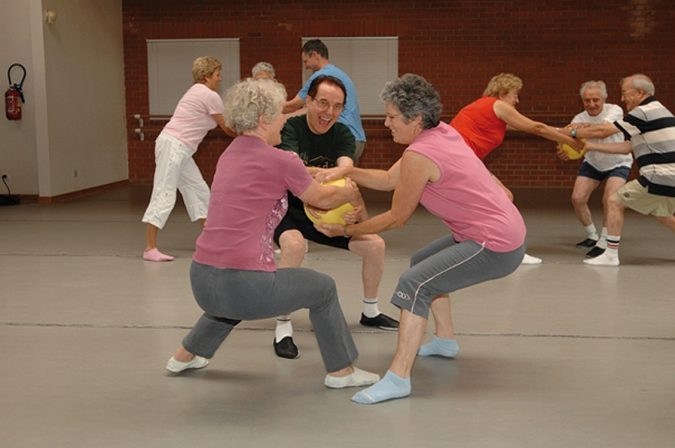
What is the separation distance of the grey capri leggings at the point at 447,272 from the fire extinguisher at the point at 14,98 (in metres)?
7.96

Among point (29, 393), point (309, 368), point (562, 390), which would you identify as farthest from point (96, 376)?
point (562, 390)

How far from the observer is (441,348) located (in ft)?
13.9

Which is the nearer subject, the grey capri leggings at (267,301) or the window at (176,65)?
the grey capri leggings at (267,301)

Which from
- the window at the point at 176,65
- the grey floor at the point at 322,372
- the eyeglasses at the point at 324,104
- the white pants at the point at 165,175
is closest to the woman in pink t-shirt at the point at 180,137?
the white pants at the point at 165,175

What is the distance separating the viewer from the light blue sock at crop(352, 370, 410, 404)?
11.7 feet

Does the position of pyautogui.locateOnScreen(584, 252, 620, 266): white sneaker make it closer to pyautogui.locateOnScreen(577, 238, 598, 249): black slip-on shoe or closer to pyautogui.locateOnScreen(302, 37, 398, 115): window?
pyautogui.locateOnScreen(577, 238, 598, 249): black slip-on shoe

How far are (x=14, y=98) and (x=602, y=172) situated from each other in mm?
6721

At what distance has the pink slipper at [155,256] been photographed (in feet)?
22.5

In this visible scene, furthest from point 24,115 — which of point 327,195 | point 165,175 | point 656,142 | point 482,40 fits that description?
point 327,195

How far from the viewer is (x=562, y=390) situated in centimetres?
375

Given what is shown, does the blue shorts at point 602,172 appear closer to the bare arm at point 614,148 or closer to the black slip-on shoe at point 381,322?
the bare arm at point 614,148

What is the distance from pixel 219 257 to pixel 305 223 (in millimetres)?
1026

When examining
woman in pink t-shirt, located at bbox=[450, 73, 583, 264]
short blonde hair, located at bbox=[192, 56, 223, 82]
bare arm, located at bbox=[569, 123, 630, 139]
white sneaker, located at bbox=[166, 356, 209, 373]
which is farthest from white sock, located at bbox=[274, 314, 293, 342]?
bare arm, located at bbox=[569, 123, 630, 139]

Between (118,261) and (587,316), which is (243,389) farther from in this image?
(118,261)
